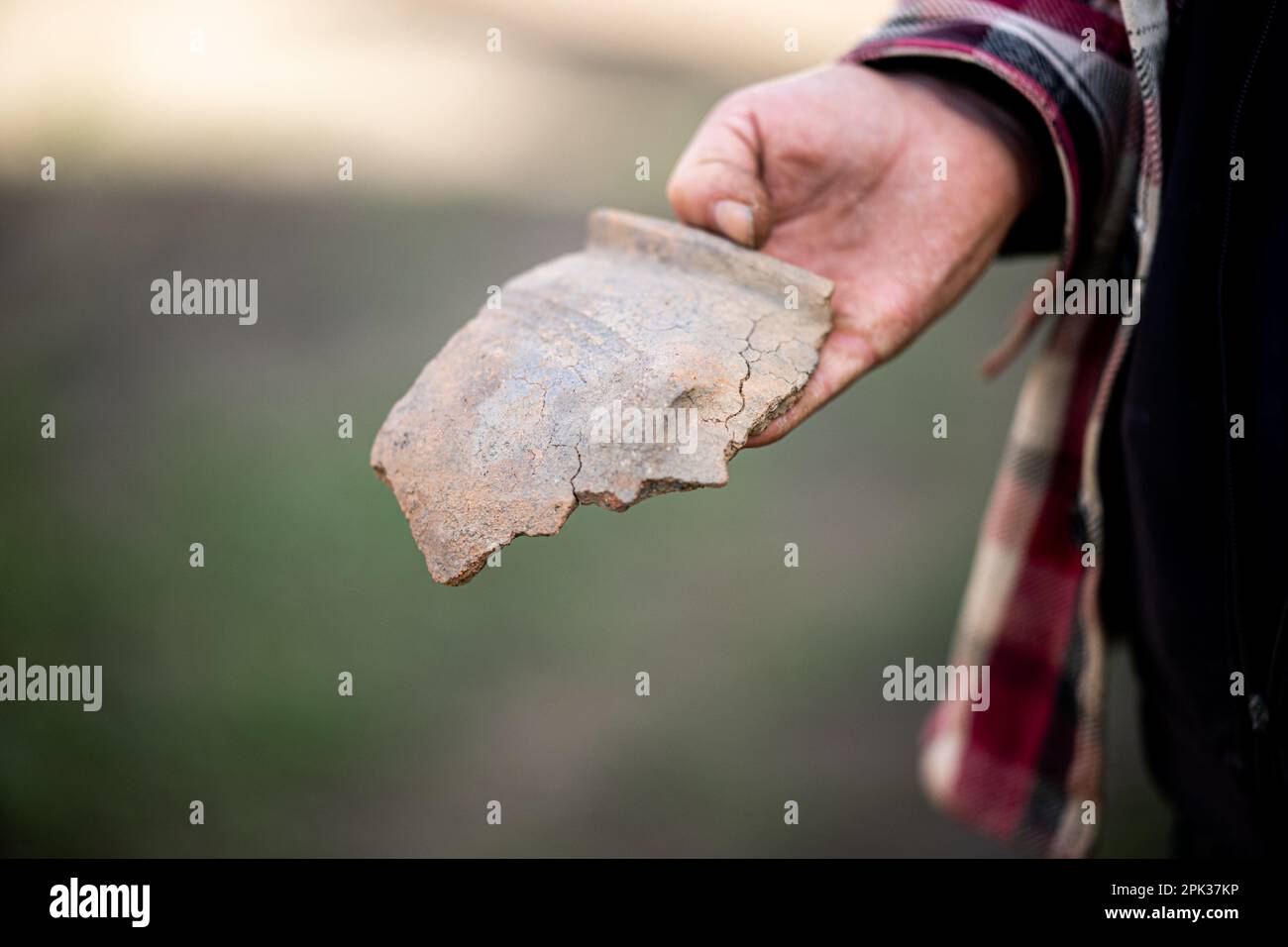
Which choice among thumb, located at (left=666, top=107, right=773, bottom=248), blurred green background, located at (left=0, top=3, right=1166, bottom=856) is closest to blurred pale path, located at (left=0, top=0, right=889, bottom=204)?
blurred green background, located at (left=0, top=3, right=1166, bottom=856)

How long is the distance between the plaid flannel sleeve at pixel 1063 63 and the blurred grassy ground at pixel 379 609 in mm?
1862

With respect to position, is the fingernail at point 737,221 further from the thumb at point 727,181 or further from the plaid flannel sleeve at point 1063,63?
the plaid flannel sleeve at point 1063,63

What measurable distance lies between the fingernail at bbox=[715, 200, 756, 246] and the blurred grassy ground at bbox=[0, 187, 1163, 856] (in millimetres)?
1774

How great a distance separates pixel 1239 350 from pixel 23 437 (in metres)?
3.76

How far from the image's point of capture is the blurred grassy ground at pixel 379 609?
2.71 metres

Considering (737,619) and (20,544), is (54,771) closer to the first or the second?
(20,544)

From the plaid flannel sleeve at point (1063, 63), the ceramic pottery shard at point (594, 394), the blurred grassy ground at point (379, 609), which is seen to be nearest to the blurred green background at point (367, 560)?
the blurred grassy ground at point (379, 609)

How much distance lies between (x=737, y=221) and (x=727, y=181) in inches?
2.5

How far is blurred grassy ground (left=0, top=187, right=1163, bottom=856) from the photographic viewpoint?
271 cm

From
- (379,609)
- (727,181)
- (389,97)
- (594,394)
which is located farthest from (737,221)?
(389,97)

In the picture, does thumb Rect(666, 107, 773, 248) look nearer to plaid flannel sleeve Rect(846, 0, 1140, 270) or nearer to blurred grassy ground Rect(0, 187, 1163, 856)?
plaid flannel sleeve Rect(846, 0, 1140, 270)

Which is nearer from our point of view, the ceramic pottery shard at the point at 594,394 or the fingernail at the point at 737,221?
the ceramic pottery shard at the point at 594,394

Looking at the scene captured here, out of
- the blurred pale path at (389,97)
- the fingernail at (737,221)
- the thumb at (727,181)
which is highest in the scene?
the blurred pale path at (389,97)

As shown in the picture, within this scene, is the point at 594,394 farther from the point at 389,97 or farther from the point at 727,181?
the point at 389,97
